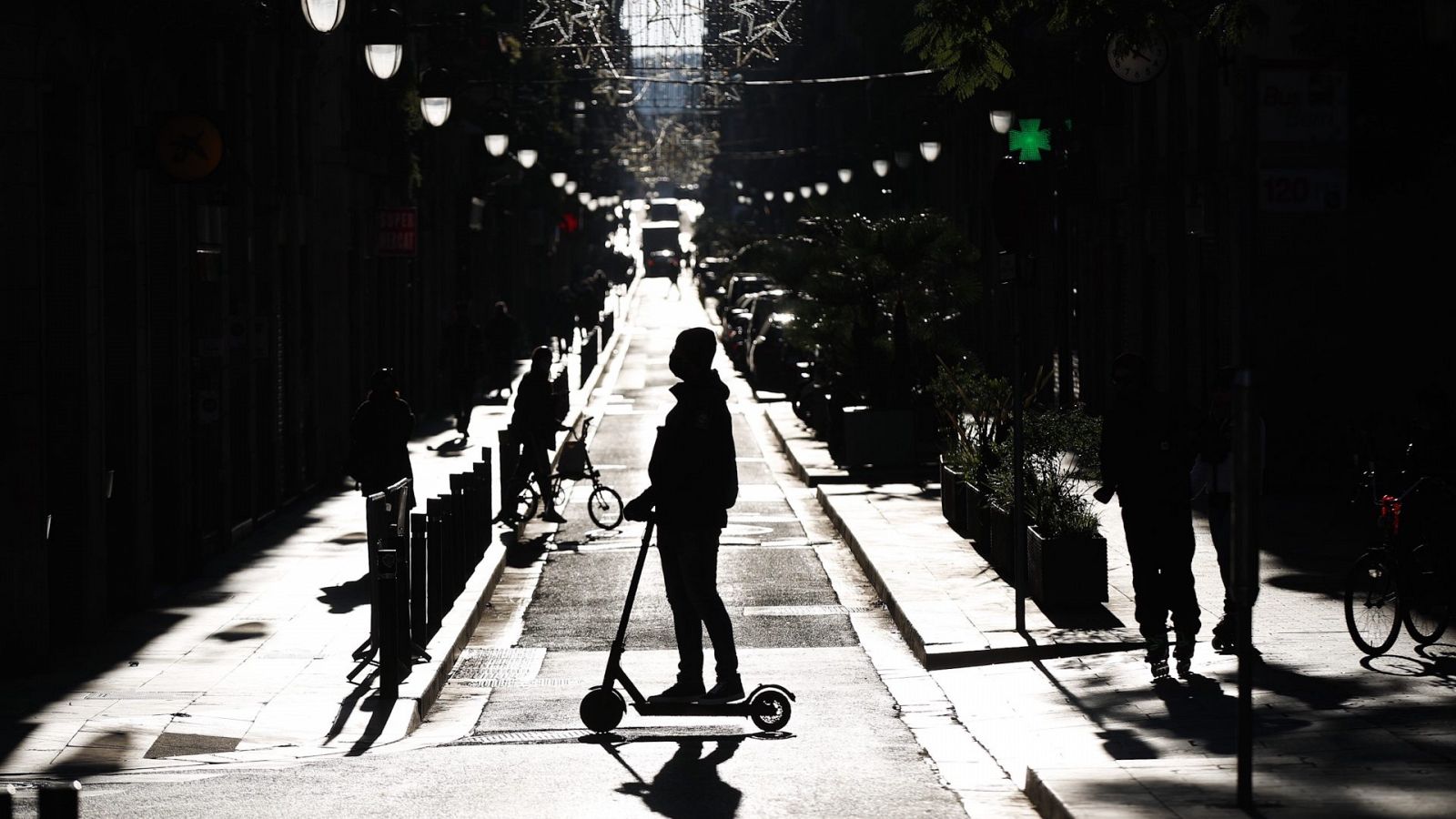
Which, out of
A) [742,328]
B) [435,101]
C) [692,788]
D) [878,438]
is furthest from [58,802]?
[742,328]

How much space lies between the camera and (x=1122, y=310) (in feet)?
110

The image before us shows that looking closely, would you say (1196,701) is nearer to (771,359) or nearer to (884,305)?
(884,305)

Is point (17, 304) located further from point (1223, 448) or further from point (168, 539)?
point (1223, 448)

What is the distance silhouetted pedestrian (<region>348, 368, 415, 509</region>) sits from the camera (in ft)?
59.8

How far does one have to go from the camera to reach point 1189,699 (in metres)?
11.4

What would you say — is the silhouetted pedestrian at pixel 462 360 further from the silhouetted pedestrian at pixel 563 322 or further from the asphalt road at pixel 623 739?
the silhouetted pedestrian at pixel 563 322

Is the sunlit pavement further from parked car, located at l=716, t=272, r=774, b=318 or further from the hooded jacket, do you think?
parked car, located at l=716, t=272, r=774, b=318

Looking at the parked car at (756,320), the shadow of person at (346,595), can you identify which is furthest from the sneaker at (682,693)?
the parked car at (756,320)

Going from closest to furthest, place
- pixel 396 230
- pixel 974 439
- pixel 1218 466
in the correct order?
pixel 1218 466
pixel 974 439
pixel 396 230

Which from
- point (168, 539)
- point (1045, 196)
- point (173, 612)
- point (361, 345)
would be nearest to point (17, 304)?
point (173, 612)

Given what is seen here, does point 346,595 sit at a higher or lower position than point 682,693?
lower

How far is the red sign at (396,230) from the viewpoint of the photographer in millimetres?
33312

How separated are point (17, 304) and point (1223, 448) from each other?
24.0 ft

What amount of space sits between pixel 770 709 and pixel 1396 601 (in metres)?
4.07
